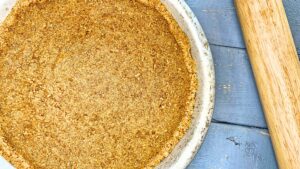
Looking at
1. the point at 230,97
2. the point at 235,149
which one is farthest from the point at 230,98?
the point at 235,149

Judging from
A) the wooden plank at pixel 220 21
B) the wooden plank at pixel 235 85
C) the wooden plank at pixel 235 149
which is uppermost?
the wooden plank at pixel 220 21

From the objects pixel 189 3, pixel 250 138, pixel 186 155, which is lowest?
pixel 250 138

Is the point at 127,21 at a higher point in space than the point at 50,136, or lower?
higher

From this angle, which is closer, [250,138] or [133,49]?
[133,49]

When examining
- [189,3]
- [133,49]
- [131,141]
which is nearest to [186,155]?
[131,141]

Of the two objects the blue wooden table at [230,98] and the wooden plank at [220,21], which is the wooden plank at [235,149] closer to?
the blue wooden table at [230,98]

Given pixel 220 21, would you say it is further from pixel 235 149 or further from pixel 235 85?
pixel 235 149

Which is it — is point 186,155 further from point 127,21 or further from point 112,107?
point 127,21

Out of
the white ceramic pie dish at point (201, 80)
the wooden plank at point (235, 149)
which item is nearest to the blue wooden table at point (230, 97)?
the wooden plank at point (235, 149)
